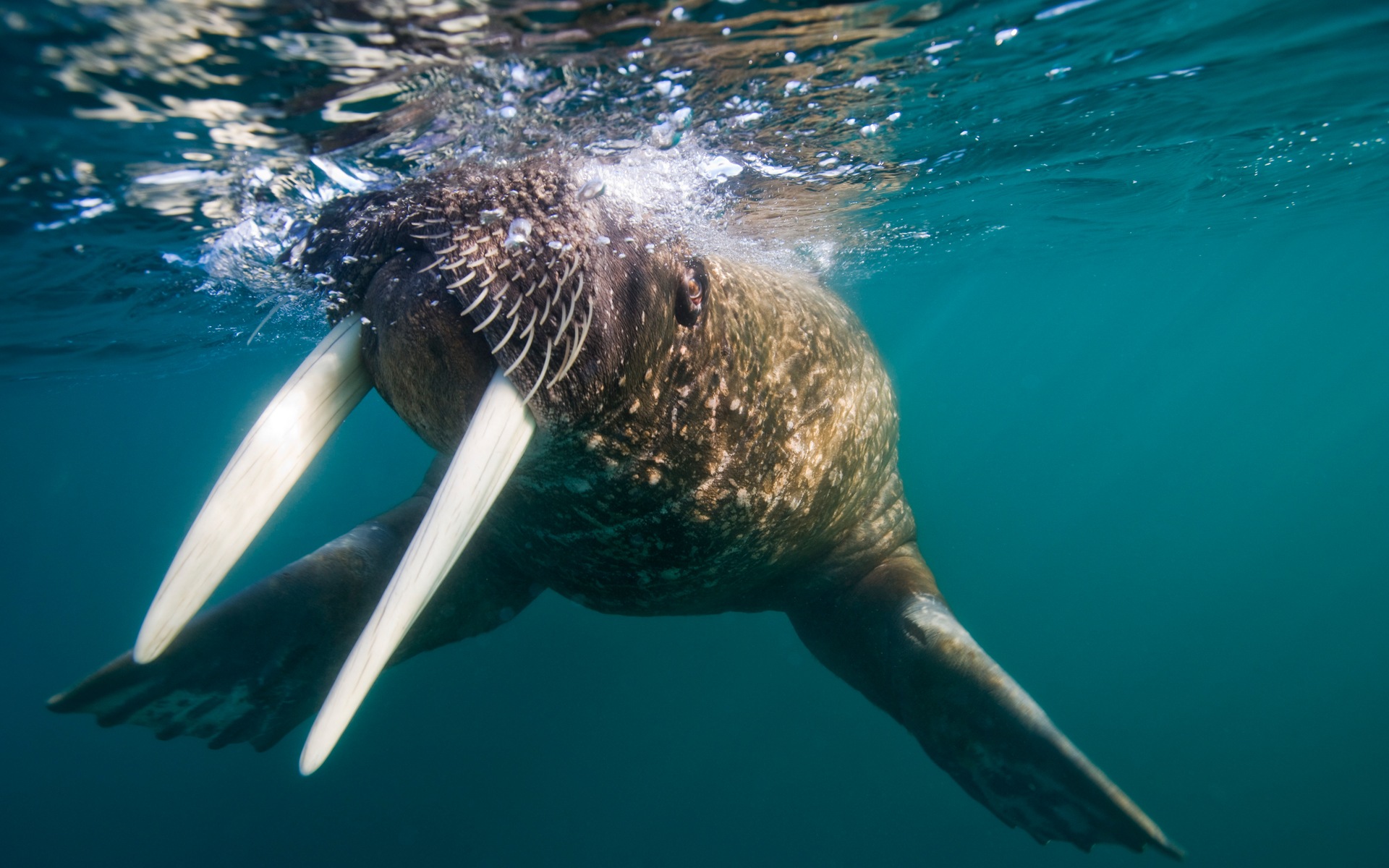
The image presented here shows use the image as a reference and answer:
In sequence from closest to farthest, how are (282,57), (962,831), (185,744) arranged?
(282,57) < (962,831) < (185,744)

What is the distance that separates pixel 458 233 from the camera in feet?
6.97

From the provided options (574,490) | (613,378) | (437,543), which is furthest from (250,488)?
(574,490)

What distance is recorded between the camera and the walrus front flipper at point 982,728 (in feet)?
12.3

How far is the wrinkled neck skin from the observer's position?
2133mm

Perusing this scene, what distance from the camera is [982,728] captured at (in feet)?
13.0

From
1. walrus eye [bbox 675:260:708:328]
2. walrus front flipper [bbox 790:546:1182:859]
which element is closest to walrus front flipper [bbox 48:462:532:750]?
walrus front flipper [bbox 790:546:1182:859]

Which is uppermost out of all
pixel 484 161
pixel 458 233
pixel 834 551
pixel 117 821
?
pixel 484 161

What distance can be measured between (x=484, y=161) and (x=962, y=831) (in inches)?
602

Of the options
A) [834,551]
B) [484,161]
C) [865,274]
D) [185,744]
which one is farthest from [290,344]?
[834,551]

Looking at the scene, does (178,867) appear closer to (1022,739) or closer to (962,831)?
(962,831)

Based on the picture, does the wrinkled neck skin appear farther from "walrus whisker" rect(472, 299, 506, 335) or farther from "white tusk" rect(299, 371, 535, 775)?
"white tusk" rect(299, 371, 535, 775)

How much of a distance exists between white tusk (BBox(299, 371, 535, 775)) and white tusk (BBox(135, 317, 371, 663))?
45cm

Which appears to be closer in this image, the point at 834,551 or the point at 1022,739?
the point at 1022,739

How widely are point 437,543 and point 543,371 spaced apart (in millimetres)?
594
